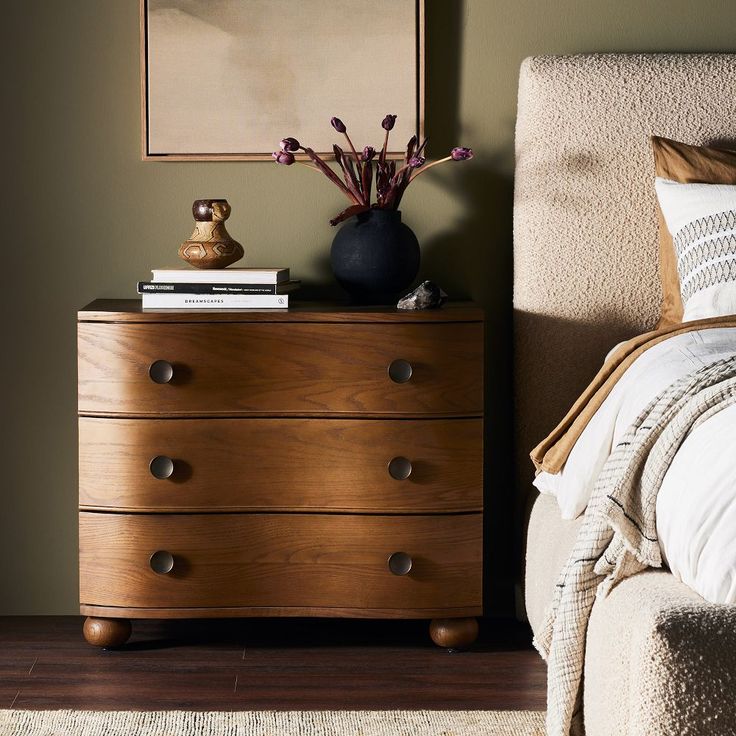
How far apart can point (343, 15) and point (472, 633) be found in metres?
1.44

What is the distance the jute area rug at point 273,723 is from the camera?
1.74 metres

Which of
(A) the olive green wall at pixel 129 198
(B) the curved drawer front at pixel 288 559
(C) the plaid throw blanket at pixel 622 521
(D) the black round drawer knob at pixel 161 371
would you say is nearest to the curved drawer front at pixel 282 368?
(D) the black round drawer knob at pixel 161 371

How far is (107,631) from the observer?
2111 mm

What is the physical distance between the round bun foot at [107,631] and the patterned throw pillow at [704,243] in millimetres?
1343

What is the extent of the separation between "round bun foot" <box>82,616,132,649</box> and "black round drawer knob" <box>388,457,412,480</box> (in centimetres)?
67

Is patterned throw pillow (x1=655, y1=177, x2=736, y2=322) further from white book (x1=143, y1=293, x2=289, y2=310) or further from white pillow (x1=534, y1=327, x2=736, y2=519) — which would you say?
white book (x1=143, y1=293, x2=289, y2=310)

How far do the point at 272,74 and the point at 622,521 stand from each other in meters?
1.48

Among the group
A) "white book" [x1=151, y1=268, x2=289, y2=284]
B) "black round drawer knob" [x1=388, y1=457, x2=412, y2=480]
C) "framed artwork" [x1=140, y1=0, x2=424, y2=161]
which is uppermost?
"framed artwork" [x1=140, y1=0, x2=424, y2=161]

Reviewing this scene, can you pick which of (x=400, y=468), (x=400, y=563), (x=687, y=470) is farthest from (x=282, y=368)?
(x=687, y=470)

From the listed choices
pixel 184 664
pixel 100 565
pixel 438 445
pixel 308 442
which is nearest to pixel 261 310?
pixel 308 442

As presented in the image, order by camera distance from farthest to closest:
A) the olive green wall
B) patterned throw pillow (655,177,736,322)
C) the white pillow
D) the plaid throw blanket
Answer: the olive green wall < patterned throw pillow (655,177,736,322) < the white pillow < the plaid throw blanket

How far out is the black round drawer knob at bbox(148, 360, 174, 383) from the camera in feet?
6.64

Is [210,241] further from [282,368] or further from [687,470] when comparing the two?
[687,470]

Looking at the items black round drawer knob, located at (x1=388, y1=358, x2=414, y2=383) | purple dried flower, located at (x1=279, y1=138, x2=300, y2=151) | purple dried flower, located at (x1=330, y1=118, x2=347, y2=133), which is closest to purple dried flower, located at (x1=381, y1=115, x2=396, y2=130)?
purple dried flower, located at (x1=330, y1=118, x2=347, y2=133)
